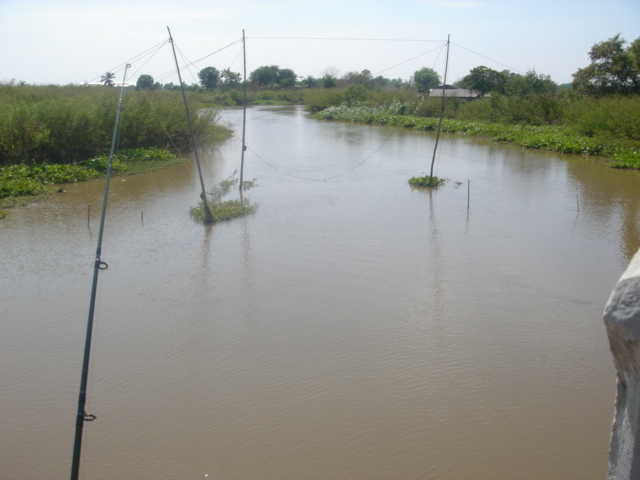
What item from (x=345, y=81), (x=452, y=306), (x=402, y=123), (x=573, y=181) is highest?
(x=345, y=81)

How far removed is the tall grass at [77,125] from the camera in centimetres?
1480

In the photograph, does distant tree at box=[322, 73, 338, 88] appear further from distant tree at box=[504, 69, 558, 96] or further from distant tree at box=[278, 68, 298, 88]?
distant tree at box=[504, 69, 558, 96]

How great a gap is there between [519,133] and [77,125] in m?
17.9

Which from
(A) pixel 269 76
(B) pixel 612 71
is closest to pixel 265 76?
(A) pixel 269 76

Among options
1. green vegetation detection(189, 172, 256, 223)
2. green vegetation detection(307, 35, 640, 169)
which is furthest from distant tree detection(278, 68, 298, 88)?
green vegetation detection(189, 172, 256, 223)

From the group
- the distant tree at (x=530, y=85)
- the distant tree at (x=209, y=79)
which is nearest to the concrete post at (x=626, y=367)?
the distant tree at (x=530, y=85)

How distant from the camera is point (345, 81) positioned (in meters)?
67.4

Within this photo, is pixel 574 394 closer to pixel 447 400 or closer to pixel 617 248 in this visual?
pixel 447 400

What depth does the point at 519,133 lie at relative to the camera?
23969 mm

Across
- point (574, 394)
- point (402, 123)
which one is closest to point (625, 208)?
point (574, 394)

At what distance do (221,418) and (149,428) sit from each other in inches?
25.4

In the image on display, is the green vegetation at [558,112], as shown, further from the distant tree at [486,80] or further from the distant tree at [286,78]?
the distant tree at [286,78]

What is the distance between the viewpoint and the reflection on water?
15.4 feet

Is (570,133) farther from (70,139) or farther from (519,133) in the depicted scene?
(70,139)
